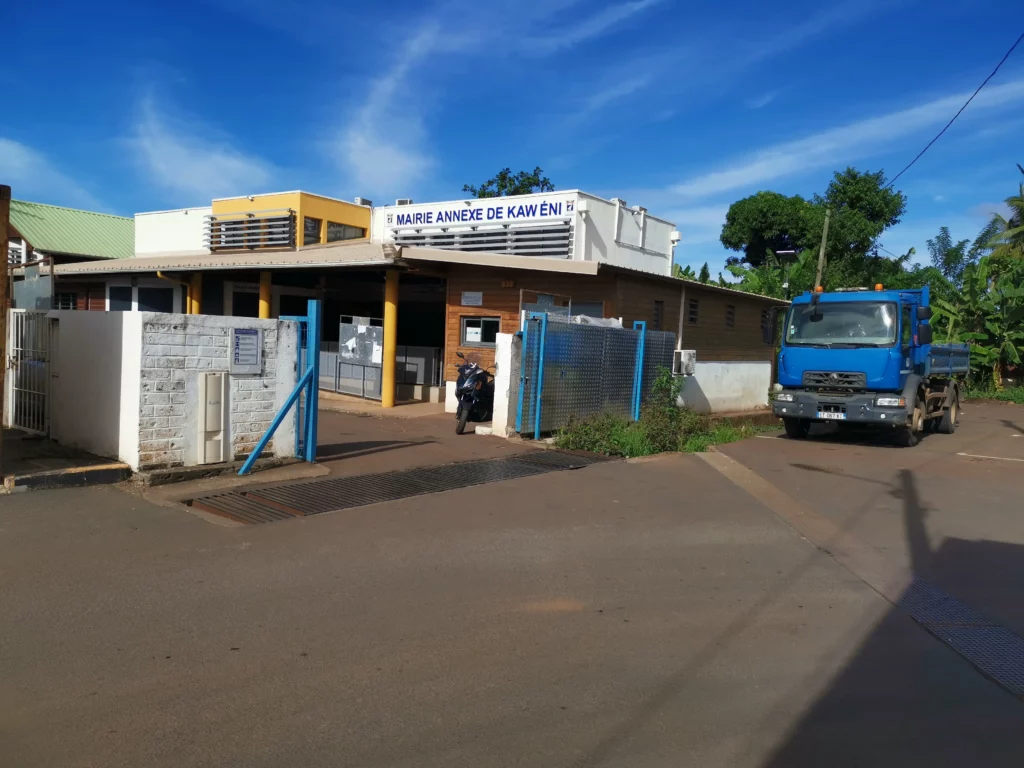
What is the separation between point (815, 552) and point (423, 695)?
4.46 meters

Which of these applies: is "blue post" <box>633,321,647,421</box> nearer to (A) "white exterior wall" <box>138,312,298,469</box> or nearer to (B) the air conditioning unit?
(B) the air conditioning unit

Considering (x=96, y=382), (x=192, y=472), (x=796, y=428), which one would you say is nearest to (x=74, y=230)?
(x=96, y=382)

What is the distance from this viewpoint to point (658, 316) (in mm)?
18188

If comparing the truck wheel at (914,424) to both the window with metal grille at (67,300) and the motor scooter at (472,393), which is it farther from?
the window with metal grille at (67,300)

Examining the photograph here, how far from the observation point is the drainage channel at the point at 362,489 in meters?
7.55

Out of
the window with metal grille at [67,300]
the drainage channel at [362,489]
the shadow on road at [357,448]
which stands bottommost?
the drainage channel at [362,489]

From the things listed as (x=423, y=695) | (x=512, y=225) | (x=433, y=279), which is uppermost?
(x=512, y=225)

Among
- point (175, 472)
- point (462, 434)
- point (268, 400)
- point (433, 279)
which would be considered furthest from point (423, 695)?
point (433, 279)

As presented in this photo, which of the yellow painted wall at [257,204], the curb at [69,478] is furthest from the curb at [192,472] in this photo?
the yellow painted wall at [257,204]

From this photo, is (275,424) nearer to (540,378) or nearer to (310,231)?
(540,378)

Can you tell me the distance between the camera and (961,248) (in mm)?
33594

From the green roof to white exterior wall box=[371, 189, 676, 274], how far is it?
1753cm

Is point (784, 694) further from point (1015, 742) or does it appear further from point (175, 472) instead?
point (175, 472)

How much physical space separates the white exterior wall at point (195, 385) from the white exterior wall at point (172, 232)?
18.0m
